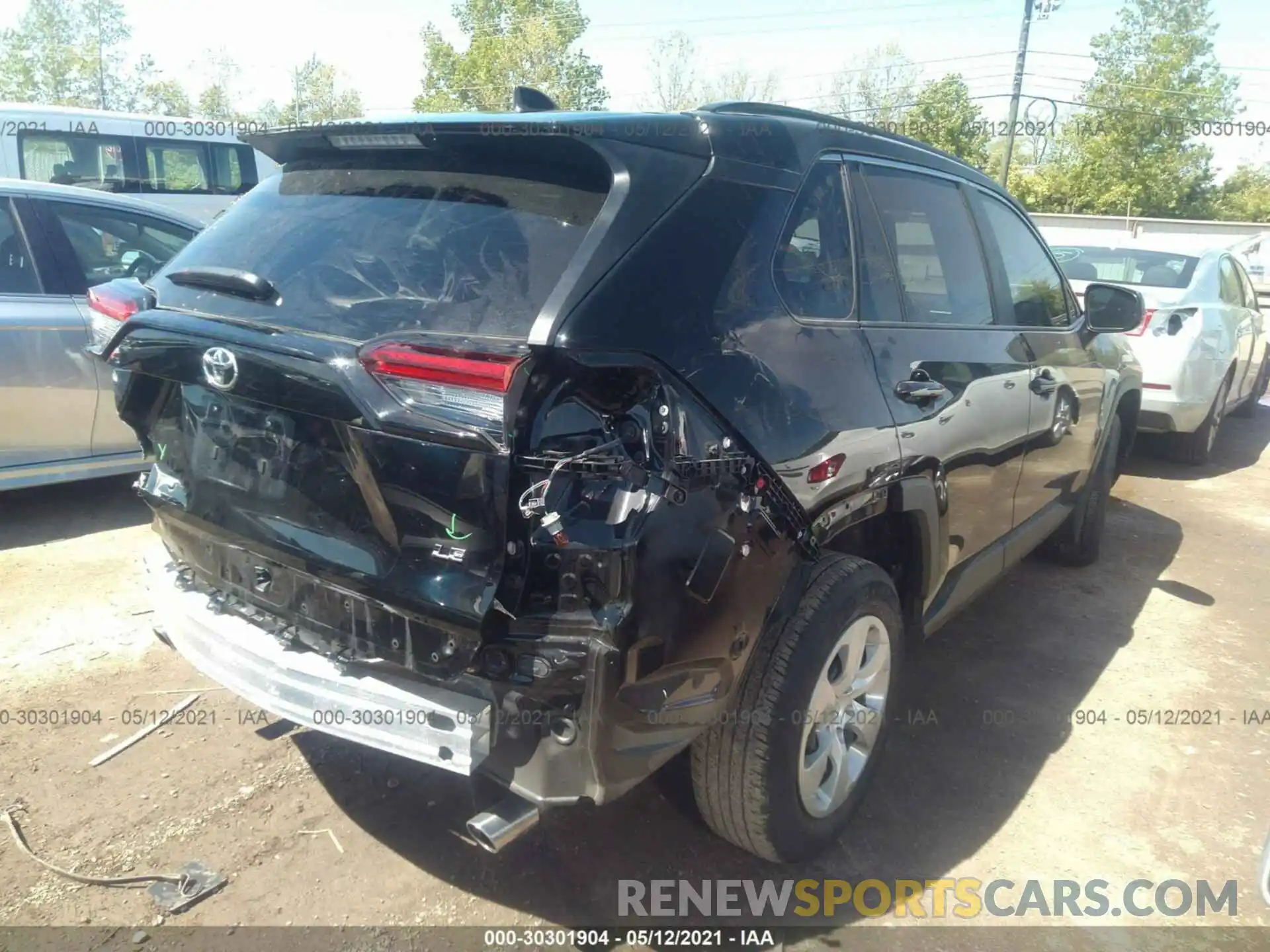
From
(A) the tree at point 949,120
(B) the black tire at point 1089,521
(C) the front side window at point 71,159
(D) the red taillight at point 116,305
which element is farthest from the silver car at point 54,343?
(A) the tree at point 949,120

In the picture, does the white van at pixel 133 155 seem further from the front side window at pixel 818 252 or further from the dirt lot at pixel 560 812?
the front side window at pixel 818 252

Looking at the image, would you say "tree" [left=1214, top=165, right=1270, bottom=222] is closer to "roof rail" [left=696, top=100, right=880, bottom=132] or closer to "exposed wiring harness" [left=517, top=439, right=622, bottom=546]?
"roof rail" [left=696, top=100, right=880, bottom=132]

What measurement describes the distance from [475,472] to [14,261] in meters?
4.12

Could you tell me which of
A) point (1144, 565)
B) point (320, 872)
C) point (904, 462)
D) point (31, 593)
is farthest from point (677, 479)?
point (1144, 565)

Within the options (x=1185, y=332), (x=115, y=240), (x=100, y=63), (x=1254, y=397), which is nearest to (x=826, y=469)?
(x=115, y=240)

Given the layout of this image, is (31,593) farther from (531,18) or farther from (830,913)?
(531,18)

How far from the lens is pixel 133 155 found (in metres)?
13.0

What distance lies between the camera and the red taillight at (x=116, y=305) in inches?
108

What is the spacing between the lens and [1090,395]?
14.0 ft

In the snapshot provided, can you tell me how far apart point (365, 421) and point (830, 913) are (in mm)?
1784

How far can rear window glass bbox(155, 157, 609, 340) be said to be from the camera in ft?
6.73

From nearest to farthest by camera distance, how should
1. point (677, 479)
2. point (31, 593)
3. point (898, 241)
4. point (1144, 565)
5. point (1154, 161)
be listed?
point (677, 479), point (898, 241), point (31, 593), point (1144, 565), point (1154, 161)

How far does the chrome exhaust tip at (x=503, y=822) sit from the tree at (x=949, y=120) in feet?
91.0

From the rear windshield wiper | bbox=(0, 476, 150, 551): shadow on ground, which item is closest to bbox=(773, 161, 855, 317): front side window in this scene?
the rear windshield wiper
